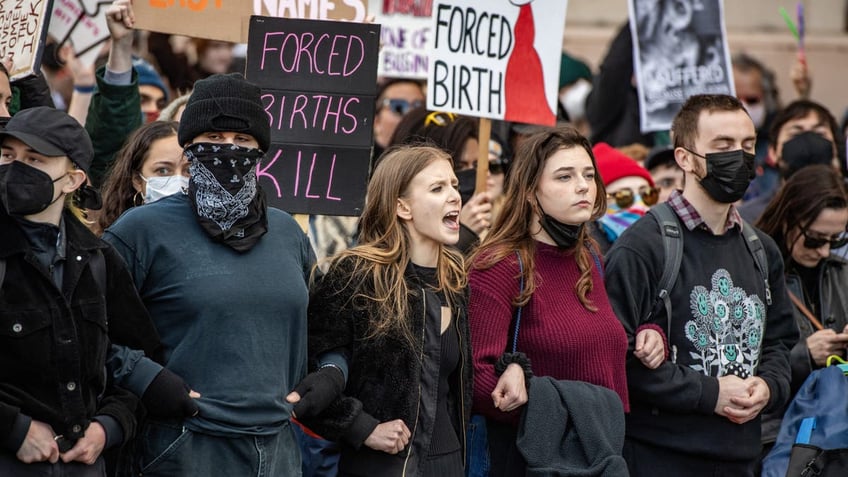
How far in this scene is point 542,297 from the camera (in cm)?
523

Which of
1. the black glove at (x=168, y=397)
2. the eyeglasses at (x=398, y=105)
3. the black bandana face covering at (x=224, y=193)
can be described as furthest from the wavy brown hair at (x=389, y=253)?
the eyeglasses at (x=398, y=105)

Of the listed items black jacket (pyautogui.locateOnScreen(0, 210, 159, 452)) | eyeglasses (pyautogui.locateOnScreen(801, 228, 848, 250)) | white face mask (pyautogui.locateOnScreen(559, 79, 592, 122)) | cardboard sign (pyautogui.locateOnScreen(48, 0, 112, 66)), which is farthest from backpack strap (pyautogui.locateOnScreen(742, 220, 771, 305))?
white face mask (pyautogui.locateOnScreen(559, 79, 592, 122))

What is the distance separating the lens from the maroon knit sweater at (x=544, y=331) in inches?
202

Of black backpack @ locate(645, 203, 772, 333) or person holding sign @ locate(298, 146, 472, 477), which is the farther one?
black backpack @ locate(645, 203, 772, 333)

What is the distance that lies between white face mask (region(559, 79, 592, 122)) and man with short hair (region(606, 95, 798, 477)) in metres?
4.32

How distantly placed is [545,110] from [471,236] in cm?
92

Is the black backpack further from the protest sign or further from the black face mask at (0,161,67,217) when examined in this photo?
the protest sign

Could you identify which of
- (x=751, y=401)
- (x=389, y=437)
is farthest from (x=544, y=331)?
(x=751, y=401)

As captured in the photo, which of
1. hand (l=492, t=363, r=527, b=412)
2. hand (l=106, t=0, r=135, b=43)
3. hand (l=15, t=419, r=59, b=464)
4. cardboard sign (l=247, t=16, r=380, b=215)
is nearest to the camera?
hand (l=15, t=419, r=59, b=464)

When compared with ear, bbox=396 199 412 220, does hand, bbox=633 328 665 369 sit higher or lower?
lower

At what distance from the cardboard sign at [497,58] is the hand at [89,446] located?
2.75 metres

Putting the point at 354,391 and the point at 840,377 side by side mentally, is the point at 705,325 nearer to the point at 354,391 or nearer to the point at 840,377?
the point at 840,377

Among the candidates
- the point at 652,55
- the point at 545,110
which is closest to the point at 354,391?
the point at 545,110

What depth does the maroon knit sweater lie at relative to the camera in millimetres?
5133
